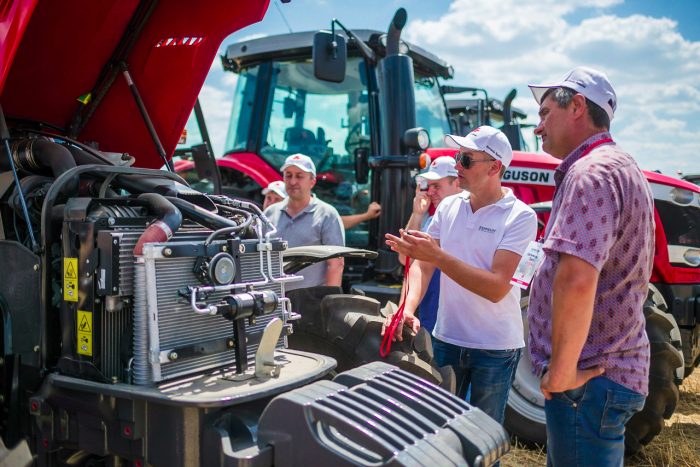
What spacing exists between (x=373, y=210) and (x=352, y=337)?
213 centimetres

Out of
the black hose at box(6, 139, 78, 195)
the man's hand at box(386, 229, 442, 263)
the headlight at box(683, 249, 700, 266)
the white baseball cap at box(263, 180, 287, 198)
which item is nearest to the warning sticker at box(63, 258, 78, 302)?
the black hose at box(6, 139, 78, 195)

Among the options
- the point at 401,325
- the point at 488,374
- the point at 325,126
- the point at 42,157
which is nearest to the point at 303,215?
the point at 325,126

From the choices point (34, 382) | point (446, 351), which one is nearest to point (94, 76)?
point (34, 382)

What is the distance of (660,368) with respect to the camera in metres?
3.69

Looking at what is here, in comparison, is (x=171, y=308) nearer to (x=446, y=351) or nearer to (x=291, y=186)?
(x=446, y=351)

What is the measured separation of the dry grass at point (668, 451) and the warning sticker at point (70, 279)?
271 cm

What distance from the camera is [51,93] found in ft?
9.29

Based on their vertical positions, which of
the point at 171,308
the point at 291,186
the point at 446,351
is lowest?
the point at 446,351

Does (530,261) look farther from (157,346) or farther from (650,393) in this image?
(650,393)

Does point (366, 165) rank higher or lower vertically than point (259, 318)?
higher

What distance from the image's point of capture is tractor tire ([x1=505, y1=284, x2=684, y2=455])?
3666 millimetres

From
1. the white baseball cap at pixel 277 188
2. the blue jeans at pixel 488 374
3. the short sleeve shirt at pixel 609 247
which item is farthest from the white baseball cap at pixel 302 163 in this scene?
the short sleeve shirt at pixel 609 247

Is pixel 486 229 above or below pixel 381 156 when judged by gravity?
below

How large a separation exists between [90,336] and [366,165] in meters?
3.15
